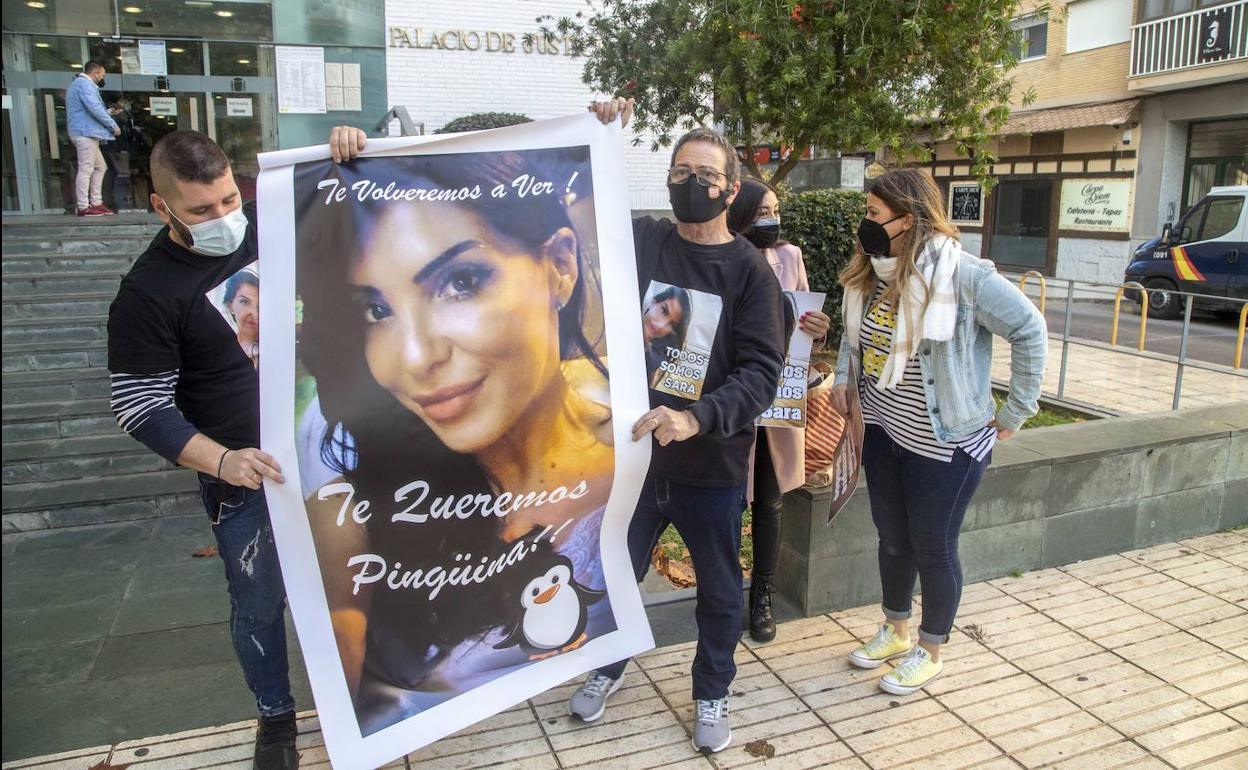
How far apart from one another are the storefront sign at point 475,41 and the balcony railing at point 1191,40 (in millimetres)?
12813

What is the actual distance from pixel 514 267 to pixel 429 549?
822mm

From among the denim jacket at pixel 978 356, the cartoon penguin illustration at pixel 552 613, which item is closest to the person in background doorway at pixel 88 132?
the cartoon penguin illustration at pixel 552 613

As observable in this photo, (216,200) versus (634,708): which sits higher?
(216,200)

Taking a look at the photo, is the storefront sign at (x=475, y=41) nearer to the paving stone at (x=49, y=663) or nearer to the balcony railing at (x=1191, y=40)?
the paving stone at (x=49, y=663)

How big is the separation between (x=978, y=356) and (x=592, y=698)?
1725 mm

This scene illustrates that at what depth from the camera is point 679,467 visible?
281cm

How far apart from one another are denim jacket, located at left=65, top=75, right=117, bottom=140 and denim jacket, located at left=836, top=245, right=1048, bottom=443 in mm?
10519

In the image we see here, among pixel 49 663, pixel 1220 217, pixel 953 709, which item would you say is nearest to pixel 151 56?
pixel 49 663

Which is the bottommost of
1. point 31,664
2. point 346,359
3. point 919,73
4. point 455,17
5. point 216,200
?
point 31,664

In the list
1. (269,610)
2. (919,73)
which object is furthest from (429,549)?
(919,73)

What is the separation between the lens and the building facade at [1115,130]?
17.7 m

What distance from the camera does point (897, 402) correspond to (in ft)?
10.1

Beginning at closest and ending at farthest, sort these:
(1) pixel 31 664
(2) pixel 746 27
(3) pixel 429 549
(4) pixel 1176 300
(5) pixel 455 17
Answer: (3) pixel 429 549 → (1) pixel 31 664 → (2) pixel 746 27 → (5) pixel 455 17 → (4) pixel 1176 300

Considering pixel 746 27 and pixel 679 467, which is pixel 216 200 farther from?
pixel 746 27
